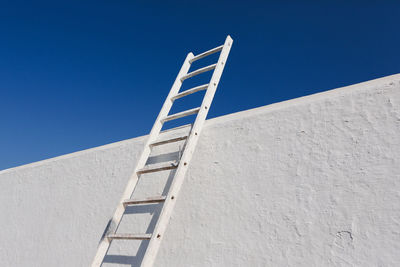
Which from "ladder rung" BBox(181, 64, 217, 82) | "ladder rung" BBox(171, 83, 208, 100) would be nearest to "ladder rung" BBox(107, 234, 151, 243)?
"ladder rung" BBox(171, 83, 208, 100)

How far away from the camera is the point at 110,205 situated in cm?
294

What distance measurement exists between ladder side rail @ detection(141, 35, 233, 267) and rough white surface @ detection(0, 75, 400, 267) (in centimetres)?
16

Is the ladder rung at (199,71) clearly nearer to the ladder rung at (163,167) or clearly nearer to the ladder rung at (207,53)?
the ladder rung at (207,53)

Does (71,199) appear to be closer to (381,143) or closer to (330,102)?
(330,102)

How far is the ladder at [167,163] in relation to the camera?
207 cm

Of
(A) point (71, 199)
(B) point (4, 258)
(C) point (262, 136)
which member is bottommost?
(B) point (4, 258)

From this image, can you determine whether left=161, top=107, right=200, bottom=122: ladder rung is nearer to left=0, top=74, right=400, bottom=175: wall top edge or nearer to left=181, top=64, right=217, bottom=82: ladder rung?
left=0, top=74, right=400, bottom=175: wall top edge

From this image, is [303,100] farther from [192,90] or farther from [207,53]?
[207,53]

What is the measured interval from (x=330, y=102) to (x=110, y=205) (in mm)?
1924

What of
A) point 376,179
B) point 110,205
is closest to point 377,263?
point 376,179

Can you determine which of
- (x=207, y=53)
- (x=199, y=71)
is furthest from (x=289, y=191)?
(x=207, y=53)

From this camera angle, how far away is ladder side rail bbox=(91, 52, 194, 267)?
91.7 inches

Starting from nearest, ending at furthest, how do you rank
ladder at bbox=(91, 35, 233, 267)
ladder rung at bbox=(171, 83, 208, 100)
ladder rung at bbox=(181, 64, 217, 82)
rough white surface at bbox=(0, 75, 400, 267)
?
rough white surface at bbox=(0, 75, 400, 267) < ladder at bbox=(91, 35, 233, 267) < ladder rung at bbox=(171, 83, 208, 100) < ladder rung at bbox=(181, 64, 217, 82)

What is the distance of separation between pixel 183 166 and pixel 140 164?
1.44ft
